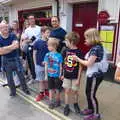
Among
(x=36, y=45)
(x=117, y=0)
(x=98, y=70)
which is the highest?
(x=117, y=0)

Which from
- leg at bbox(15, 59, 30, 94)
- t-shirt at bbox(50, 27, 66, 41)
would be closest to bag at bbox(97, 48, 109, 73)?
t-shirt at bbox(50, 27, 66, 41)

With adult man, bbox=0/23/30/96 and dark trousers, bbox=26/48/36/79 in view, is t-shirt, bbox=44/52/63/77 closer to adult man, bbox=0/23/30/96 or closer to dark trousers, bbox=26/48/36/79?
adult man, bbox=0/23/30/96

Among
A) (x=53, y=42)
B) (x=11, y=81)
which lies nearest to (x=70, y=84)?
(x=53, y=42)

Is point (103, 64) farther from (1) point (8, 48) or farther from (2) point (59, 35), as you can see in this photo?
(1) point (8, 48)

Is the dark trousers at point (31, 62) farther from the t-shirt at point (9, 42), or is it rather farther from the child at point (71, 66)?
the child at point (71, 66)

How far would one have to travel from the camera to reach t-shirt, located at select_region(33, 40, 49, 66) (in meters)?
4.84

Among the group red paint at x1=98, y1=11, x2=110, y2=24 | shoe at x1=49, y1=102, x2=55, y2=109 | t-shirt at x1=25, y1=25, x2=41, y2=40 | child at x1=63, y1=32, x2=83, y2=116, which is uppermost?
red paint at x1=98, y1=11, x2=110, y2=24

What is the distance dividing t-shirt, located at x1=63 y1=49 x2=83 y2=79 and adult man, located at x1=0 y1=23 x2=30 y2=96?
1.43 metres

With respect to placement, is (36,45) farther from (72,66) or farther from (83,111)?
(83,111)

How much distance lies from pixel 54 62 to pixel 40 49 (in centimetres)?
65

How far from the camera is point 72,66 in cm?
407

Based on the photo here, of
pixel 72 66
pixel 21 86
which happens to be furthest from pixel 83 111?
pixel 21 86

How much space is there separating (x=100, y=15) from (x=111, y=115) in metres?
3.00

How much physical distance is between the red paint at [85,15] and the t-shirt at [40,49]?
8.45 feet
